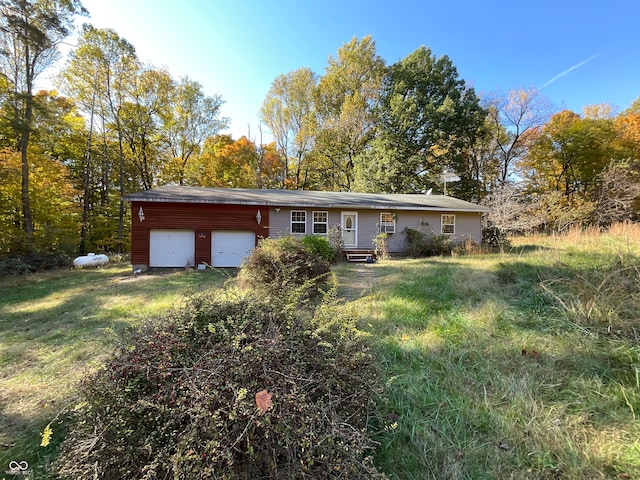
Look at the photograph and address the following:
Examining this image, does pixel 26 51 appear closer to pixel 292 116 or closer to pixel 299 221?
pixel 299 221

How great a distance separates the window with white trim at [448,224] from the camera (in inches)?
563

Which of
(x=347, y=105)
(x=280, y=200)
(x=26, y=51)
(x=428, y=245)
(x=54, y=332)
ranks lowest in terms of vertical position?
(x=54, y=332)

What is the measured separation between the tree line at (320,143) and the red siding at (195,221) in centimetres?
615

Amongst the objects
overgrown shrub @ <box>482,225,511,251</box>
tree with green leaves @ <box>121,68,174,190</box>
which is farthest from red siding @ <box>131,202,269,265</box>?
overgrown shrub @ <box>482,225,511,251</box>

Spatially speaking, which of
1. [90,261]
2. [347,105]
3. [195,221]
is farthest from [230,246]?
[347,105]

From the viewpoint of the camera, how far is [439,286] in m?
5.35

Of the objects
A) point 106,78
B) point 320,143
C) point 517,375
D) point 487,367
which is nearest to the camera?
point 517,375

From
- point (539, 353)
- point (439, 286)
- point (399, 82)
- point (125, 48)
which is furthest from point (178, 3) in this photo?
point (399, 82)

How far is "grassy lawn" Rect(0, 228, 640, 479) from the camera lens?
1.86 metres

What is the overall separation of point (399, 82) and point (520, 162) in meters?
12.3

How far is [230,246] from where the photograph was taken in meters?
12.0

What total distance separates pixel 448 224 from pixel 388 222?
3.38m

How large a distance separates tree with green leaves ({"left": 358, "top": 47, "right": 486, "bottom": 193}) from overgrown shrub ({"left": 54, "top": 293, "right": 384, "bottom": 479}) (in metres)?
19.3

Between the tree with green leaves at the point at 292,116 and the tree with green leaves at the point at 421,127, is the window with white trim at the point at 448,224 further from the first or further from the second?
the tree with green leaves at the point at 292,116
